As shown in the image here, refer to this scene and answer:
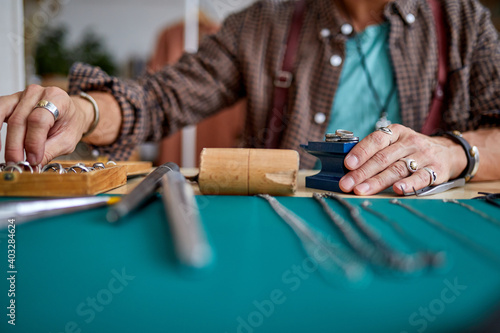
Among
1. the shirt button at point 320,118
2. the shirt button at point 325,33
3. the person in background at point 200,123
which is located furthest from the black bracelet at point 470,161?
the person in background at point 200,123

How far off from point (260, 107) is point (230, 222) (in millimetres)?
857

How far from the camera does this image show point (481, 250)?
0.34m

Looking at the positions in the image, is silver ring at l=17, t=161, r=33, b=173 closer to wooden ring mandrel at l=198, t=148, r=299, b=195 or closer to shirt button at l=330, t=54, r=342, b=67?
wooden ring mandrel at l=198, t=148, r=299, b=195

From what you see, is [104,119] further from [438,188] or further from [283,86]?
[438,188]

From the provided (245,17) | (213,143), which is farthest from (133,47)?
(245,17)

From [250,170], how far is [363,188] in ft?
0.63

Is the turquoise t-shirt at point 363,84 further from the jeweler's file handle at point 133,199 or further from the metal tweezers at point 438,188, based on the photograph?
the jeweler's file handle at point 133,199

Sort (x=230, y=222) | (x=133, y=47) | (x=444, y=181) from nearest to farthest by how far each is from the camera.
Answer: (x=230, y=222)
(x=444, y=181)
(x=133, y=47)

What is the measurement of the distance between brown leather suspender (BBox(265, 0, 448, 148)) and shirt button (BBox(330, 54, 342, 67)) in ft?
0.41

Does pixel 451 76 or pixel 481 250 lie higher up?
pixel 451 76

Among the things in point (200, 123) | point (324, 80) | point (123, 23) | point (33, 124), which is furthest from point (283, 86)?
point (123, 23)

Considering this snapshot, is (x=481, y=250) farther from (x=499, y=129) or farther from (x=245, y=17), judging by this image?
(x=245, y=17)

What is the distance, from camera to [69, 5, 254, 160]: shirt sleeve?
1.01 metres

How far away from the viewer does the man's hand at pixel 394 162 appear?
1.98 ft
